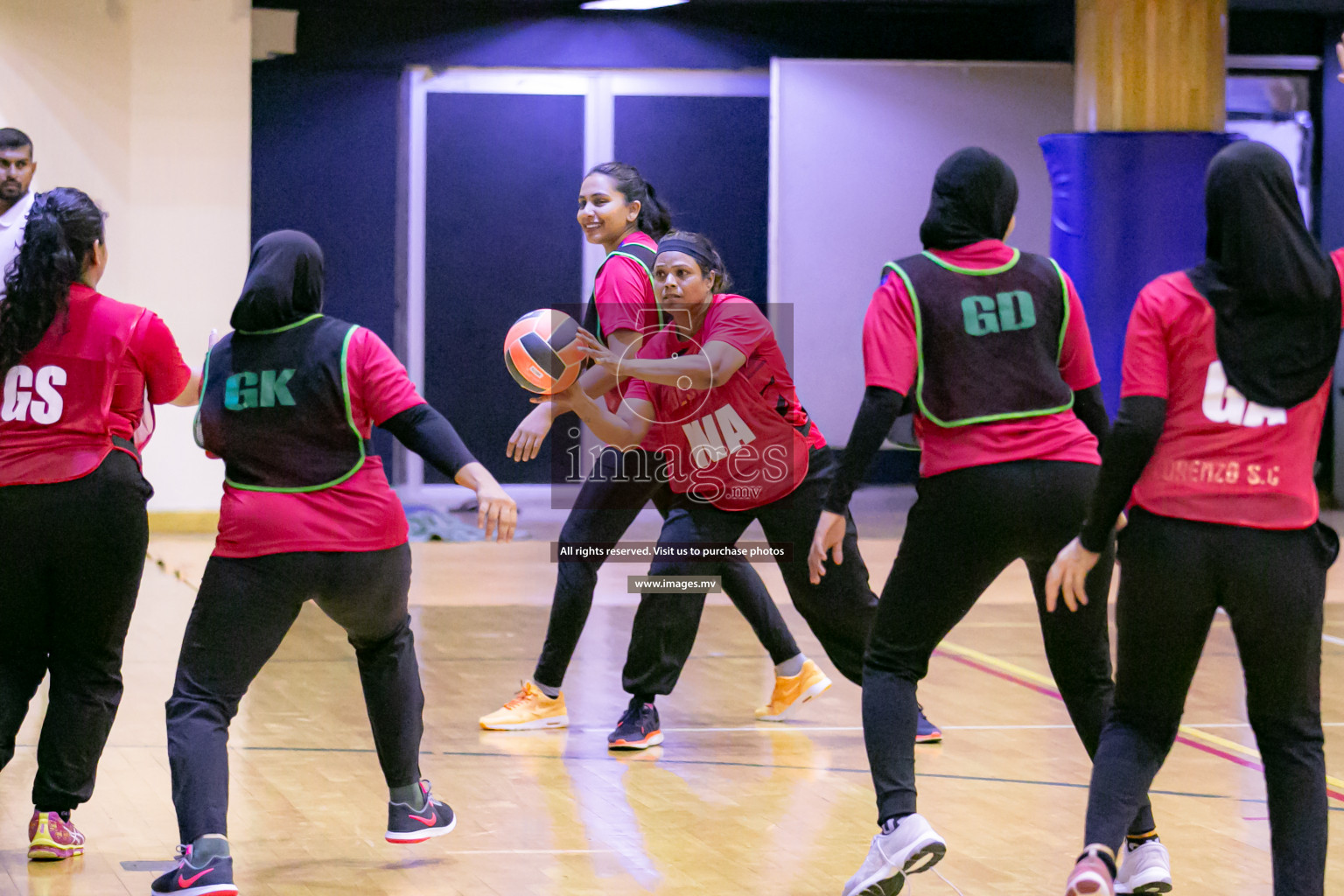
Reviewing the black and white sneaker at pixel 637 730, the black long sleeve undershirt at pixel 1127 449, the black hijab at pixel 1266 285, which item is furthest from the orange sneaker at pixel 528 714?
the black hijab at pixel 1266 285

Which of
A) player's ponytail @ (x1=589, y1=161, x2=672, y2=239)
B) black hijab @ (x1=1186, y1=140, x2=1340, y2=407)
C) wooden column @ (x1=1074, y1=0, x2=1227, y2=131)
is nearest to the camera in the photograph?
black hijab @ (x1=1186, y1=140, x2=1340, y2=407)

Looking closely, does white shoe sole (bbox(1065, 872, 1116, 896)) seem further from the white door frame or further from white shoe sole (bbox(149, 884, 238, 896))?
the white door frame

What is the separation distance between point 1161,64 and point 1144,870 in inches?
306

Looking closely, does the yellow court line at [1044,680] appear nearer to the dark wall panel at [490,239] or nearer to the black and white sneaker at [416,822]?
the black and white sneaker at [416,822]

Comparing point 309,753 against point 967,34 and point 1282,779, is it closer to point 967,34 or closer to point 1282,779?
point 1282,779

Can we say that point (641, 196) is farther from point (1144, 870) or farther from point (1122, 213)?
point (1122, 213)

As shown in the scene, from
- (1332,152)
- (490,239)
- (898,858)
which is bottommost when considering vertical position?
(898,858)

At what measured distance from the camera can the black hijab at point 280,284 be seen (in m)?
3.78

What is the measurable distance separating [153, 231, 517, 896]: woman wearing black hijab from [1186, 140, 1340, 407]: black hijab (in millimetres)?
1621

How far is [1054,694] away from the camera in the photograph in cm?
654

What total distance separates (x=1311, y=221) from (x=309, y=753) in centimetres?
1146

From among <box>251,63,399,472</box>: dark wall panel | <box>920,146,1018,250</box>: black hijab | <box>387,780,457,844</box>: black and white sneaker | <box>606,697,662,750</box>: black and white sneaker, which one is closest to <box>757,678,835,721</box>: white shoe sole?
<box>606,697,662,750</box>: black and white sneaker

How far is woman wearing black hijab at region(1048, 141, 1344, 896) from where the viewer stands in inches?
127

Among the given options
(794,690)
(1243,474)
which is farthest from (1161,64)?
(1243,474)
